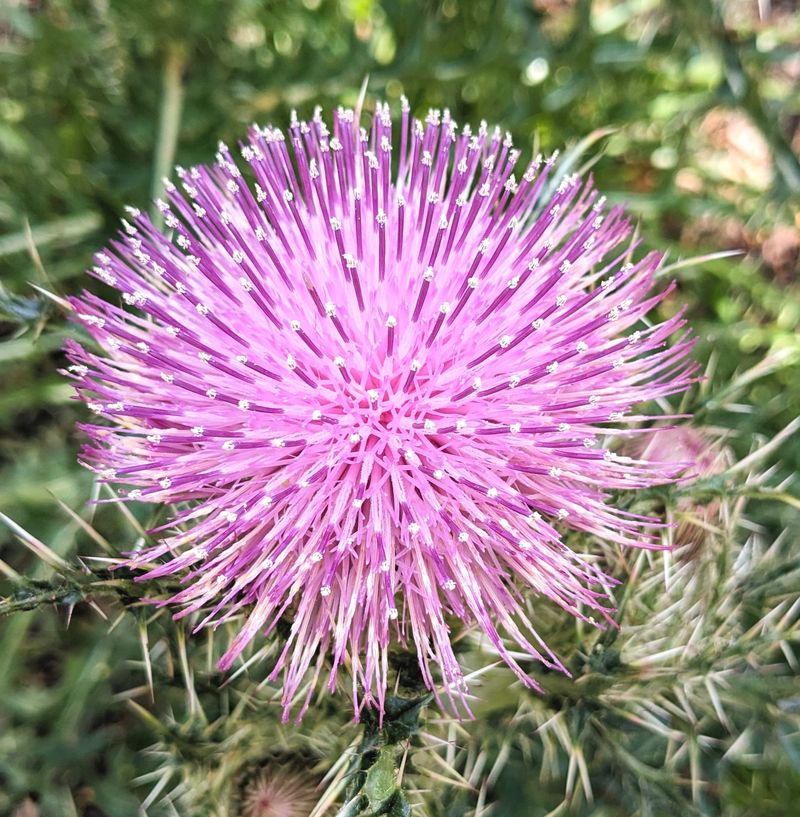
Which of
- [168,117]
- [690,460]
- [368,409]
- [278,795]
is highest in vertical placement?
[168,117]

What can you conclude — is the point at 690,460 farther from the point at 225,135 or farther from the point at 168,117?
the point at 168,117

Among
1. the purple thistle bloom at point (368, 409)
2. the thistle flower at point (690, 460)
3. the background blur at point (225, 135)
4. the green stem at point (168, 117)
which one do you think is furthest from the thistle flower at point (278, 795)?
the green stem at point (168, 117)

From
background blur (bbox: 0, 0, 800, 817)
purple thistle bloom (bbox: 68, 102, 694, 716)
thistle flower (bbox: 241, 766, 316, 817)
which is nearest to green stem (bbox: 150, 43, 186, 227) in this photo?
background blur (bbox: 0, 0, 800, 817)

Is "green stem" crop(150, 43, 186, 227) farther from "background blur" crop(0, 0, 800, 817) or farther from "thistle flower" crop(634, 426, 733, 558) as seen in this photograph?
"thistle flower" crop(634, 426, 733, 558)

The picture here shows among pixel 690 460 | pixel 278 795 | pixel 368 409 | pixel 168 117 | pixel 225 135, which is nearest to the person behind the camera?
pixel 368 409

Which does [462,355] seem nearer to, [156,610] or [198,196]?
[198,196]

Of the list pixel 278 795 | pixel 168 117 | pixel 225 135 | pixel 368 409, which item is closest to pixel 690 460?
pixel 368 409
